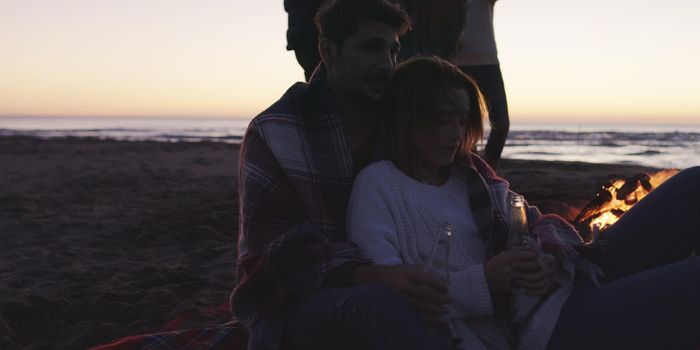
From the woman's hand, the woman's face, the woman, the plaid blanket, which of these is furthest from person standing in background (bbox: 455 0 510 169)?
the woman's hand

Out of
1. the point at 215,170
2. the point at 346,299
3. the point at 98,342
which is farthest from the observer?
the point at 215,170

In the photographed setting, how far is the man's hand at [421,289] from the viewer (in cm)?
A: 196

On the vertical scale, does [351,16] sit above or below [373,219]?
above

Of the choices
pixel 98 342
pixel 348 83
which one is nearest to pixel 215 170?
pixel 98 342

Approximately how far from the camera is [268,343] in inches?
84.9

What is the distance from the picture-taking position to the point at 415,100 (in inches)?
92.4

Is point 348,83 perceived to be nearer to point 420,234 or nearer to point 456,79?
point 456,79

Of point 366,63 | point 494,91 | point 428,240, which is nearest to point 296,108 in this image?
point 366,63

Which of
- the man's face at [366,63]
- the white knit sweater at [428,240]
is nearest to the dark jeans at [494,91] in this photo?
the man's face at [366,63]

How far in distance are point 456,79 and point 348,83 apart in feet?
1.26

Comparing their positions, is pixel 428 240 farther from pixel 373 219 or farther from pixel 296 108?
pixel 296 108

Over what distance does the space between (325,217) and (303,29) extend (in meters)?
1.60

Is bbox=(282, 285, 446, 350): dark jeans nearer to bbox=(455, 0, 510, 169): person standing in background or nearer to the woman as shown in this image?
the woman

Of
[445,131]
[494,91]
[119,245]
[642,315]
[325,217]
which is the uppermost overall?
[494,91]
